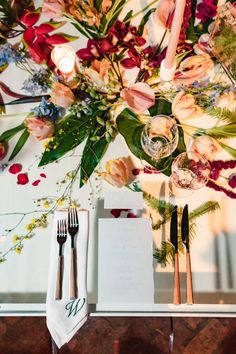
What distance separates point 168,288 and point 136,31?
730 mm

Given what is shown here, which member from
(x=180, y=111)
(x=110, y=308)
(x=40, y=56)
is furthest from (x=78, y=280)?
(x=40, y=56)

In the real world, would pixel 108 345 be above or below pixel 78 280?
below

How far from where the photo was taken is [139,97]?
102 centimetres

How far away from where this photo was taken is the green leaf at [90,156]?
0.99 m

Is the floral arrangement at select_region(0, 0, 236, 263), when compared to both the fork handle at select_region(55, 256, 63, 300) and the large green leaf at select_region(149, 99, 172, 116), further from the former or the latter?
the fork handle at select_region(55, 256, 63, 300)

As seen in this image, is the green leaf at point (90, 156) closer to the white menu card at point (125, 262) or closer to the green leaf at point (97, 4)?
the white menu card at point (125, 262)

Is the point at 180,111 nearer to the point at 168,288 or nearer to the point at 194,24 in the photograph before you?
the point at 194,24

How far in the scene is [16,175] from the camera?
998 mm

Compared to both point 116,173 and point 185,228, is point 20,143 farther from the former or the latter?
point 185,228

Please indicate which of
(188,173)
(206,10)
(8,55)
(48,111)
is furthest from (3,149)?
(206,10)

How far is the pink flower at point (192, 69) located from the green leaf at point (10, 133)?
0.45m

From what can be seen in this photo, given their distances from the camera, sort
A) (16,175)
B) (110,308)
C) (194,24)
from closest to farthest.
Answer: (110,308), (16,175), (194,24)

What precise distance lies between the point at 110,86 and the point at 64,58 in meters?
0.15

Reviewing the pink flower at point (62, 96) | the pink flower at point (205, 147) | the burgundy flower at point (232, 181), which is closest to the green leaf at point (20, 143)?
the pink flower at point (62, 96)
